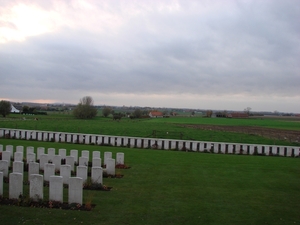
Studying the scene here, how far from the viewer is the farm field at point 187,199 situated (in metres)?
7.18

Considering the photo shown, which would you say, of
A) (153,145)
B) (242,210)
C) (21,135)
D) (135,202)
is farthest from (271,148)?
(21,135)

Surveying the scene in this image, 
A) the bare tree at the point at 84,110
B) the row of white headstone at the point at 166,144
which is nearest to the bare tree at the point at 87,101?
the bare tree at the point at 84,110

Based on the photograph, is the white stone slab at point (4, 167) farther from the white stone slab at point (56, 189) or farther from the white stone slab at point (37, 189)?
the white stone slab at point (56, 189)

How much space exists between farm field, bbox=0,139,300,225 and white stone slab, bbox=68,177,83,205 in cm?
44

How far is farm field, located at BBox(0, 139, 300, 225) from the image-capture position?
718cm

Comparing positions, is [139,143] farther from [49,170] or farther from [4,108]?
[4,108]

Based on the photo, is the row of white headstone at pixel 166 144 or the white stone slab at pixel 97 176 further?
the row of white headstone at pixel 166 144

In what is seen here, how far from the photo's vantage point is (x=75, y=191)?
26.3 ft

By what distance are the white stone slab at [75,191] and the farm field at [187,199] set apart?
44 cm

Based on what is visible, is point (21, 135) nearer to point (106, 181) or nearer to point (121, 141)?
point (121, 141)

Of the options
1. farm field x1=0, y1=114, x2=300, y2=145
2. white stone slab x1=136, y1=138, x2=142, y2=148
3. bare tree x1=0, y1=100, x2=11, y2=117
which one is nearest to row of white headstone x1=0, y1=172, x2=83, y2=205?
white stone slab x1=136, y1=138, x2=142, y2=148

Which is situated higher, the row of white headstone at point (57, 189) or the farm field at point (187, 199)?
the row of white headstone at point (57, 189)

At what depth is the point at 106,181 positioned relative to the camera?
426 inches

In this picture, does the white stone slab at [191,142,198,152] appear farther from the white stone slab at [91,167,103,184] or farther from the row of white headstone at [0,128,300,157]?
the white stone slab at [91,167,103,184]
